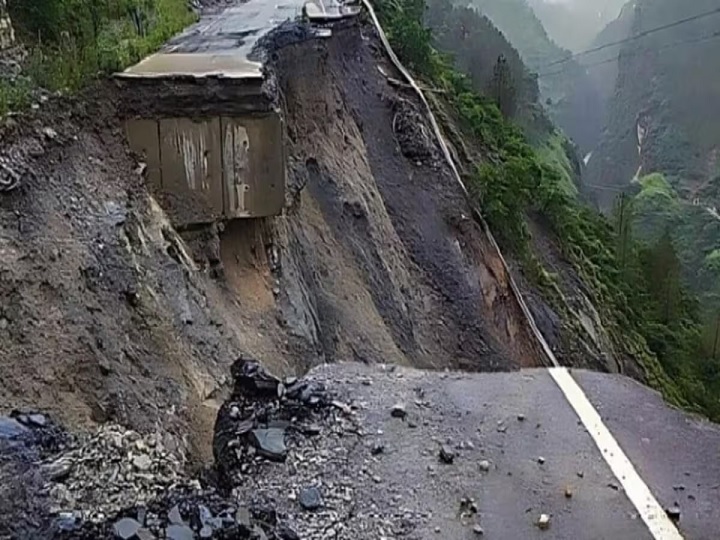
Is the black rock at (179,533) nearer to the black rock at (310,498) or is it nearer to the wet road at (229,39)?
the black rock at (310,498)

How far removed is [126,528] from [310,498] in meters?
1.13

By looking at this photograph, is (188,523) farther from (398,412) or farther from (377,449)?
(398,412)

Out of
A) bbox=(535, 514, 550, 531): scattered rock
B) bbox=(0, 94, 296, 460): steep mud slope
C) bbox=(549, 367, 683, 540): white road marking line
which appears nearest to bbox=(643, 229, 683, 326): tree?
bbox=(0, 94, 296, 460): steep mud slope

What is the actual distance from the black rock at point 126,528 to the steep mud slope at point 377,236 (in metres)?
6.63

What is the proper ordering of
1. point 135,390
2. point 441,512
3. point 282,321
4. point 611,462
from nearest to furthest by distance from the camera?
point 441,512
point 611,462
point 135,390
point 282,321

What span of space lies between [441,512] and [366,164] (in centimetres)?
1204

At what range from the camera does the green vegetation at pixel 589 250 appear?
20.1 m

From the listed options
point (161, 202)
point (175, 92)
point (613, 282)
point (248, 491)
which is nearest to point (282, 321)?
point (161, 202)

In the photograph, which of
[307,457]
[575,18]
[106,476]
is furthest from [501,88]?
[575,18]

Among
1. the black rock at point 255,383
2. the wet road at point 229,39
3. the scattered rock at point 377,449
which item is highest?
the wet road at point 229,39

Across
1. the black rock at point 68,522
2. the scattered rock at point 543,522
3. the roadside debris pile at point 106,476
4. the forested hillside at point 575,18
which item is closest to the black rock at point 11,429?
the roadside debris pile at point 106,476

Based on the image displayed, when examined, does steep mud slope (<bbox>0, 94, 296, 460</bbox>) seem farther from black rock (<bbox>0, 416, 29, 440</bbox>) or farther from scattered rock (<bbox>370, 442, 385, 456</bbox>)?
scattered rock (<bbox>370, 442, 385, 456</bbox>)

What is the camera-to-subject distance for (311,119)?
1462 cm

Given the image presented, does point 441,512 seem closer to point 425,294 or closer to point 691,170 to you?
point 425,294
